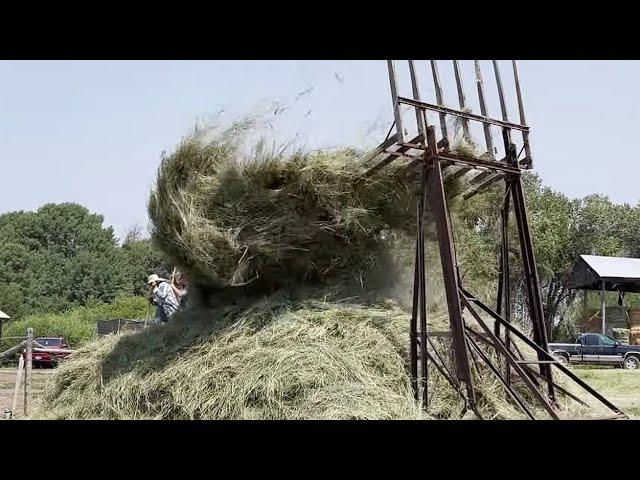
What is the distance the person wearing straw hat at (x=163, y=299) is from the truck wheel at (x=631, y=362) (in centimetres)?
2017

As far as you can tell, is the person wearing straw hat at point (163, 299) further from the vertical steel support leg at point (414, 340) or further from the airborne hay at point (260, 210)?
the vertical steel support leg at point (414, 340)

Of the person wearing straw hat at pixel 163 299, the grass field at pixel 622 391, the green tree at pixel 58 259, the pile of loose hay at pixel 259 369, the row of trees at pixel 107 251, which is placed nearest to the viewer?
the pile of loose hay at pixel 259 369

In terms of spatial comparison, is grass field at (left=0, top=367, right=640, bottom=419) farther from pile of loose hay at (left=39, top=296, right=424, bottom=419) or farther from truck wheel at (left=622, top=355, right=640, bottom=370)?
truck wheel at (left=622, top=355, right=640, bottom=370)

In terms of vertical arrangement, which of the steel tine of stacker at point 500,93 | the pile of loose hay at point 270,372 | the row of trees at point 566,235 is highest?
the row of trees at point 566,235

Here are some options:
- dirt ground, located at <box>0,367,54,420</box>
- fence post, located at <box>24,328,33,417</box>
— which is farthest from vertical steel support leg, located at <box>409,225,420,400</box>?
fence post, located at <box>24,328,33,417</box>

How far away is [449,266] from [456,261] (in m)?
0.51

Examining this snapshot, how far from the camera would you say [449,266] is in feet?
23.1

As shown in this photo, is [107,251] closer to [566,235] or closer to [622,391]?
[566,235]

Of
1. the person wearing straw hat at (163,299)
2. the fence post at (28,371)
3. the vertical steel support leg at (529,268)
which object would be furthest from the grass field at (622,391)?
the fence post at (28,371)

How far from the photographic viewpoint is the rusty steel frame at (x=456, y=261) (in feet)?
22.5

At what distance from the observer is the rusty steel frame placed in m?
6.86
